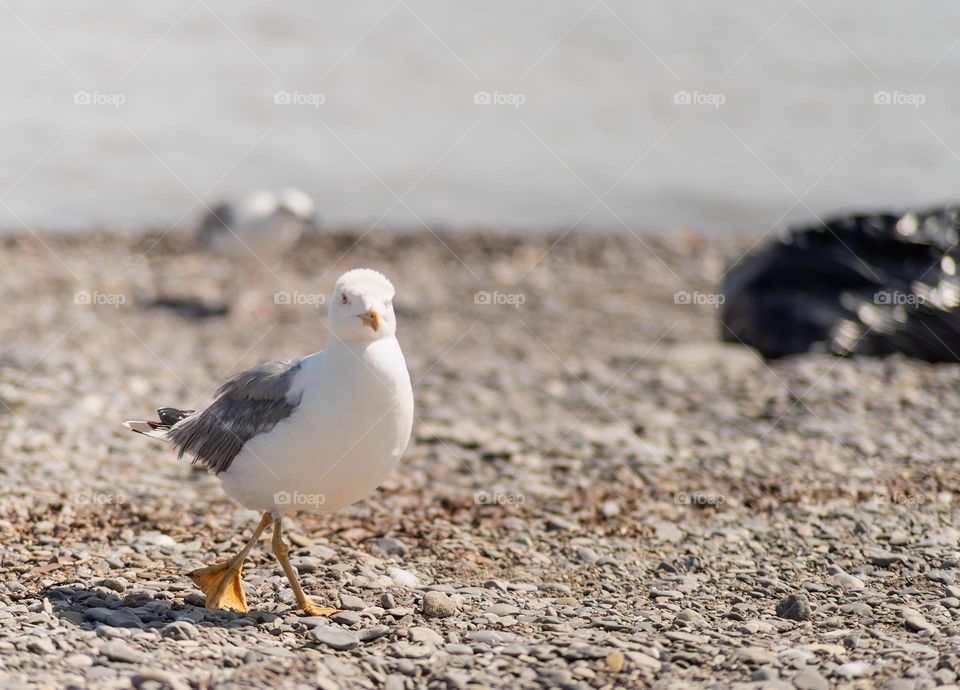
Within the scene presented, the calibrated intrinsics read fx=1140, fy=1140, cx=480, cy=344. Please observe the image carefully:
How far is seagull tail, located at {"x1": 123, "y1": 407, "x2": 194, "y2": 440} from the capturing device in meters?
6.09

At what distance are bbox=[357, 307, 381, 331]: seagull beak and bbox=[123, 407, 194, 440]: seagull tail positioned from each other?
1511 millimetres

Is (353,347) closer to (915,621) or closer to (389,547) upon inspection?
(389,547)

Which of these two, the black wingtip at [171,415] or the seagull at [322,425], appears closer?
the seagull at [322,425]

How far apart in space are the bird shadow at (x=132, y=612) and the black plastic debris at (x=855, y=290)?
681 cm

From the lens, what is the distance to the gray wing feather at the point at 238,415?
543 cm

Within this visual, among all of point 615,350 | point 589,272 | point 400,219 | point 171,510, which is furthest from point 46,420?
point 400,219

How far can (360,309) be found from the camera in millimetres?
5156

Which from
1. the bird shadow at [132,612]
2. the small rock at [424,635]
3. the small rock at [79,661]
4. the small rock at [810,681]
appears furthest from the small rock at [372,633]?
the small rock at [810,681]

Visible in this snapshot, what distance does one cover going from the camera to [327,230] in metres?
16.2

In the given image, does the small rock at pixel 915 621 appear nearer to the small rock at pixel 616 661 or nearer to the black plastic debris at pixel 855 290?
the small rock at pixel 616 661

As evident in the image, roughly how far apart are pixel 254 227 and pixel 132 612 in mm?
8972

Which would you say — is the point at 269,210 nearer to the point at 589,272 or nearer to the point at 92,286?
the point at 92,286

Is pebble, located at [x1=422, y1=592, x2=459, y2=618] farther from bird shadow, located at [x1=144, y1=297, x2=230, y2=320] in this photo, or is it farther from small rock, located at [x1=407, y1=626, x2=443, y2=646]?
bird shadow, located at [x1=144, y1=297, x2=230, y2=320]

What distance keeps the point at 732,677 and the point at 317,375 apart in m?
2.26
